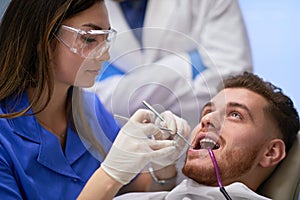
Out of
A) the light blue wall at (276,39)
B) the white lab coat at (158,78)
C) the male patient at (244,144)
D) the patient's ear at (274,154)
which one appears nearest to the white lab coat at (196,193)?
the male patient at (244,144)

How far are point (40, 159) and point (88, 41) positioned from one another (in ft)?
1.17

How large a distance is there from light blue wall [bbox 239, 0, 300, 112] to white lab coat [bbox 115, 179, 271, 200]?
1.29ft

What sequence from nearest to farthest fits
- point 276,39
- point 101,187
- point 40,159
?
point 101,187 < point 40,159 < point 276,39

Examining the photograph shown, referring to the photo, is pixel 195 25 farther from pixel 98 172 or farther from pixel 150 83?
pixel 98 172

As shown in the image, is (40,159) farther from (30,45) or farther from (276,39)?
(276,39)

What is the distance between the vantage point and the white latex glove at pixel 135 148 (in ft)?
4.82

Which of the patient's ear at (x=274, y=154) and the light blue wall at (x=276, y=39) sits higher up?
the light blue wall at (x=276, y=39)

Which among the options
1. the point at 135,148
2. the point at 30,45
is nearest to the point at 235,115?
the point at 135,148

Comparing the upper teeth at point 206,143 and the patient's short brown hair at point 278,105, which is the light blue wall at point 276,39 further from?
the upper teeth at point 206,143

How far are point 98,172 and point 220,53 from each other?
0.71 metres

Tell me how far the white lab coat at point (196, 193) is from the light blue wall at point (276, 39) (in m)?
0.39

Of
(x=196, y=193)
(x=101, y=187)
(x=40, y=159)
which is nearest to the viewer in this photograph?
(x=101, y=187)

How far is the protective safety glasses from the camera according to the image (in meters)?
→ 1.53

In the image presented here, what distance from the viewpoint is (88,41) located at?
5.07ft
